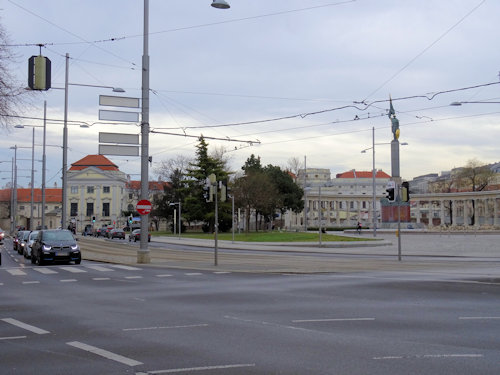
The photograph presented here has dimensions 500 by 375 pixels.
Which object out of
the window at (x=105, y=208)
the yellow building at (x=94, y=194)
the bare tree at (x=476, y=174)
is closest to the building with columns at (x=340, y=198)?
the bare tree at (x=476, y=174)

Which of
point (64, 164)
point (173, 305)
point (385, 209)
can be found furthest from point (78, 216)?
point (173, 305)

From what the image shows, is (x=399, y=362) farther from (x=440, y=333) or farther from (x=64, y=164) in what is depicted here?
(x=64, y=164)

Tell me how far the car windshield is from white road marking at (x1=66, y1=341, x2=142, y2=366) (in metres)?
19.5

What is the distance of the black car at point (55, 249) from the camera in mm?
25717

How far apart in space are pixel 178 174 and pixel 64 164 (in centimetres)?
5532

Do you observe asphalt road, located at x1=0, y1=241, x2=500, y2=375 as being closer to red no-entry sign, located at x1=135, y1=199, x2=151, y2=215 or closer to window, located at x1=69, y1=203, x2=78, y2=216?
red no-entry sign, located at x1=135, y1=199, x2=151, y2=215

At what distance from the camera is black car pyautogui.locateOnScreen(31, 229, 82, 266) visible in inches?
1012

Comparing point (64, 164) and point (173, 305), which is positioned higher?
point (64, 164)

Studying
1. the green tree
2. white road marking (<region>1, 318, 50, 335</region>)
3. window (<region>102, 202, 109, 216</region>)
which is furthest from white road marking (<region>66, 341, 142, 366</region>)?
window (<region>102, 202, 109, 216</region>)

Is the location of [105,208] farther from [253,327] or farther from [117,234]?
[253,327]

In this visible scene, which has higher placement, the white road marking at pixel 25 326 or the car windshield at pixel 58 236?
the car windshield at pixel 58 236

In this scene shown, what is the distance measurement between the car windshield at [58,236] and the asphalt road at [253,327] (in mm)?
9852

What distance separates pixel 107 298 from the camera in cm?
1345

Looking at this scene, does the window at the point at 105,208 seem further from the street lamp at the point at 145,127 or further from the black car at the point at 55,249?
the street lamp at the point at 145,127
